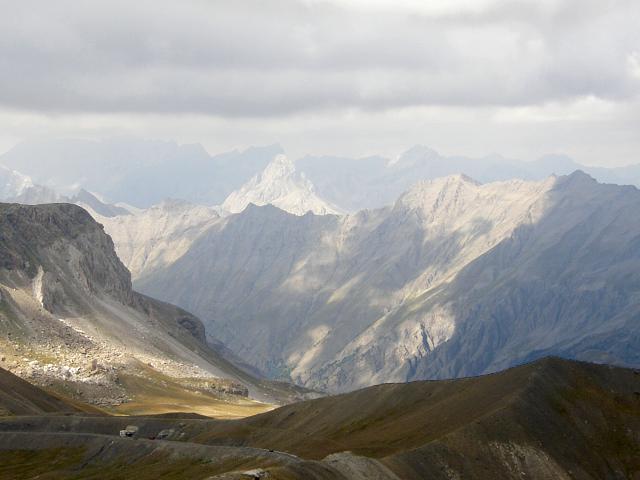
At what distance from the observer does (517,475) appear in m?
116

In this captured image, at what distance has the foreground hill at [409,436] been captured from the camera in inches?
4375

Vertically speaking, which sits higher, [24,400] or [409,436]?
[409,436]

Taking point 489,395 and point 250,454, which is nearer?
point 250,454

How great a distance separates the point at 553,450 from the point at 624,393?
2518 cm

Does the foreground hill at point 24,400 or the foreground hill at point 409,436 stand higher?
the foreground hill at point 409,436

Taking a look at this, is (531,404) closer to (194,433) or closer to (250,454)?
(250,454)

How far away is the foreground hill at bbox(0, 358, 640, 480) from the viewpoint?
365 feet

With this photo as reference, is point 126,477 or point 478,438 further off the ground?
point 478,438

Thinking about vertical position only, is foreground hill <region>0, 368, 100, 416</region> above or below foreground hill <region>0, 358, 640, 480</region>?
below

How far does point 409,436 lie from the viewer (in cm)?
12788

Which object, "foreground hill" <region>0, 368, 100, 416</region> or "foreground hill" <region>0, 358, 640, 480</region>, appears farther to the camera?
"foreground hill" <region>0, 368, 100, 416</region>

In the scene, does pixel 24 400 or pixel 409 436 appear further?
Result: pixel 24 400

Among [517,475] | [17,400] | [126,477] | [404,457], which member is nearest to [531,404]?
[517,475]

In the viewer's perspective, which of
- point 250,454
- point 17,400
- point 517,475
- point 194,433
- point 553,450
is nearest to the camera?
point 250,454
